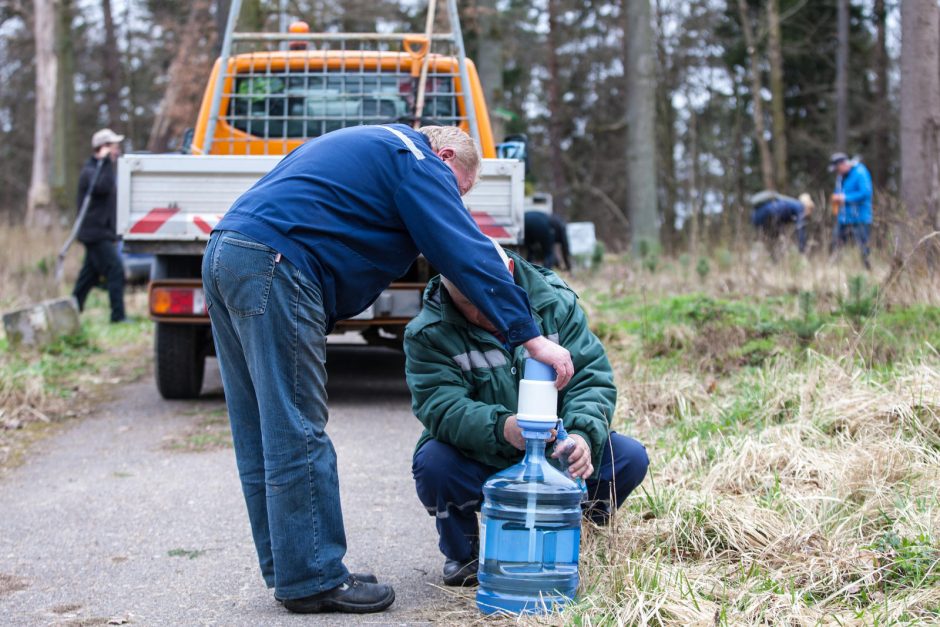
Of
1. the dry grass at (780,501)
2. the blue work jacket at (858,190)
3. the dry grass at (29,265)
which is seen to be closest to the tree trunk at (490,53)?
the blue work jacket at (858,190)

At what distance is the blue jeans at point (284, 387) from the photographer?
3416 mm

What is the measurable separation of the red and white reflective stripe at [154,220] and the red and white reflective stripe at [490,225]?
6.23 feet

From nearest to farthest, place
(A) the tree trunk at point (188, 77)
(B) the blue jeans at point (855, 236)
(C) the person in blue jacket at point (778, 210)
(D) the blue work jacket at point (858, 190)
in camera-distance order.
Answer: (B) the blue jeans at point (855, 236) → (D) the blue work jacket at point (858, 190) → (C) the person in blue jacket at point (778, 210) → (A) the tree trunk at point (188, 77)

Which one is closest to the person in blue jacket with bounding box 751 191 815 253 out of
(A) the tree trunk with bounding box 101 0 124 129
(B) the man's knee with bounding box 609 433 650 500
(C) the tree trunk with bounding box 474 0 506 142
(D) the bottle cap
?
(C) the tree trunk with bounding box 474 0 506 142

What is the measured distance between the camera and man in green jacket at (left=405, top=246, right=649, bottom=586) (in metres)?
3.67

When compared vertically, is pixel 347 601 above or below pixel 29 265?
below

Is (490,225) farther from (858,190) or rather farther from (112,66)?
(112,66)

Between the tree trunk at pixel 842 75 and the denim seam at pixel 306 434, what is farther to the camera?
the tree trunk at pixel 842 75

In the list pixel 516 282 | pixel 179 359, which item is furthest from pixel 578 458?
pixel 179 359

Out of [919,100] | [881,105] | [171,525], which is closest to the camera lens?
[171,525]

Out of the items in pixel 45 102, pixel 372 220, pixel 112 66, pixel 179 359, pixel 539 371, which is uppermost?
pixel 112 66

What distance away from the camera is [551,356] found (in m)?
3.34

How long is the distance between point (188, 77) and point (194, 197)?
609 inches

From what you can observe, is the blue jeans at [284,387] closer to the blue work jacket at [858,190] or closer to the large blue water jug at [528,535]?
the large blue water jug at [528,535]
